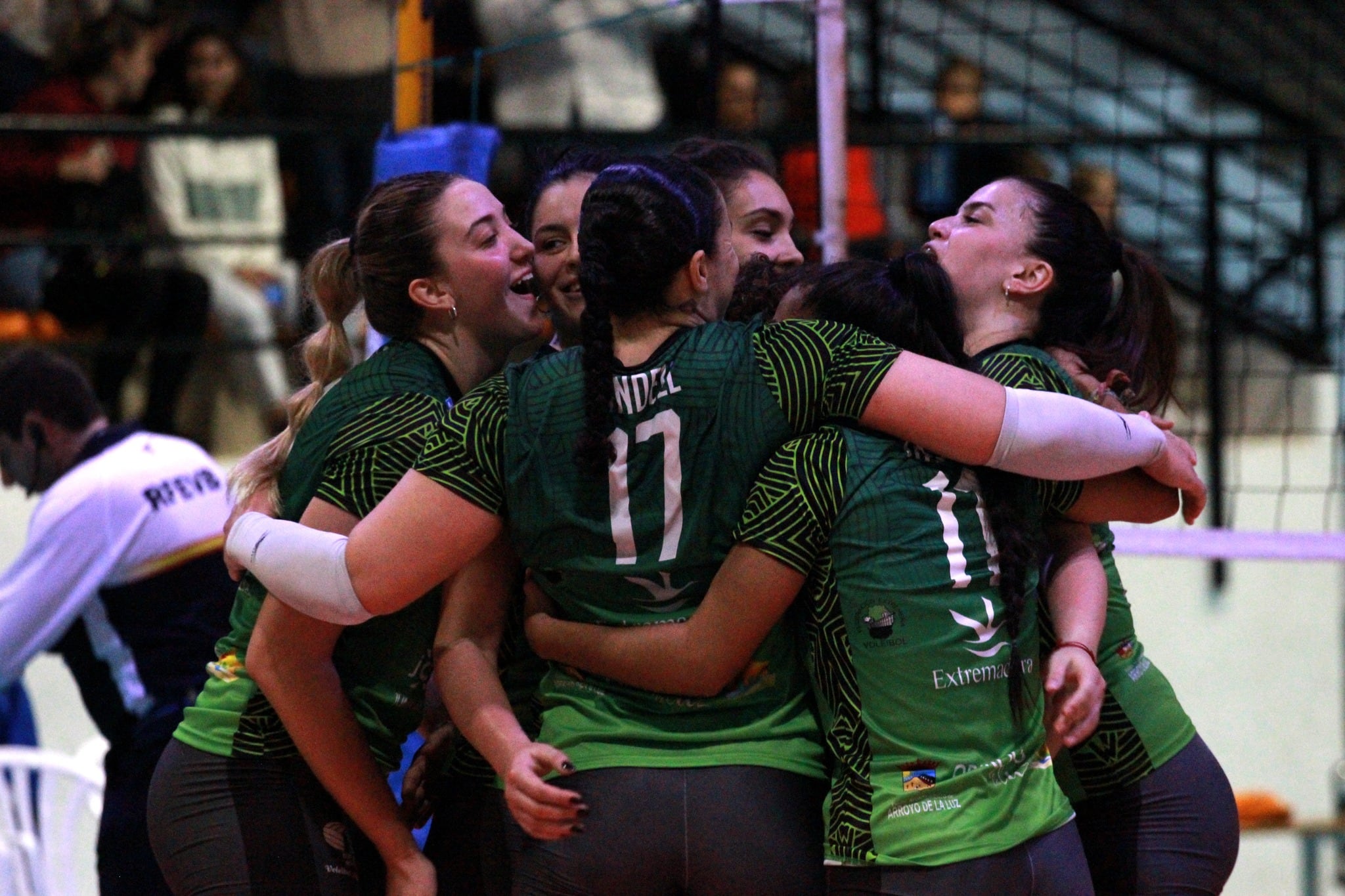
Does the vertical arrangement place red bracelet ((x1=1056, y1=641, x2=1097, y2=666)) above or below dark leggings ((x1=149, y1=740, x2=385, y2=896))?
above

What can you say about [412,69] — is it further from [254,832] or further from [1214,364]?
[1214,364]

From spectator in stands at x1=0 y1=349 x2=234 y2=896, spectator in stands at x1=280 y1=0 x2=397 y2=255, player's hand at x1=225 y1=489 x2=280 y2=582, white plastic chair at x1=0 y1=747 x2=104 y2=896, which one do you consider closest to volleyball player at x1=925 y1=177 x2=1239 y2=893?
player's hand at x1=225 y1=489 x2=280 y2=582

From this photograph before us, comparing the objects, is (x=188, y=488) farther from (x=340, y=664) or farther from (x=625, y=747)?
(x=625, y=747)

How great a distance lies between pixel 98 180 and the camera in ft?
18.3

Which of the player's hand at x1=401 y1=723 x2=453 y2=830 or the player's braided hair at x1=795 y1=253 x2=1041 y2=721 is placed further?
the player's hand at x1=401 y1=723 x2=453 y2=830

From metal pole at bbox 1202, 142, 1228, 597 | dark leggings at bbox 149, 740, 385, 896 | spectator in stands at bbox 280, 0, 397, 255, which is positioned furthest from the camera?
spectator in stands at bbox 280, 0, 397, 255

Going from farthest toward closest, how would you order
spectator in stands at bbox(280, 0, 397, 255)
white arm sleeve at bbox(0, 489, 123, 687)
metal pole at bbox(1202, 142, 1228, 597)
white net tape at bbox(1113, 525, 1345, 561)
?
1. spectator in stands at bbox(280, 0, 397, 255)
2. metal pole at bbox(1202, 142, 1228, 597)
3. white net tape at bbox(1113, 525, 1345, 561)
4. white arm sleeve at bbox(0, 489, 123, 687)

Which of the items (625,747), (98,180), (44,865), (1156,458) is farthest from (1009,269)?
(98,180)

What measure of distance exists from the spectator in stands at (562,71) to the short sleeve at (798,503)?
160 inches

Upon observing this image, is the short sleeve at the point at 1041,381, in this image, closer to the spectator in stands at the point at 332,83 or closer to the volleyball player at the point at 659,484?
the volleyball player at the point at 659,484

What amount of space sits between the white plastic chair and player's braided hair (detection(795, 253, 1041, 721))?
9.49 feet

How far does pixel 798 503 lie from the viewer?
1.89m

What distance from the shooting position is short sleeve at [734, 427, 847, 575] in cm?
188

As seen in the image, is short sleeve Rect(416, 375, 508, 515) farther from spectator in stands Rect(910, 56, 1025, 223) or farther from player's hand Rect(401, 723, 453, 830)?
spectator in stands Rect(910, 56, 1025, 223)
